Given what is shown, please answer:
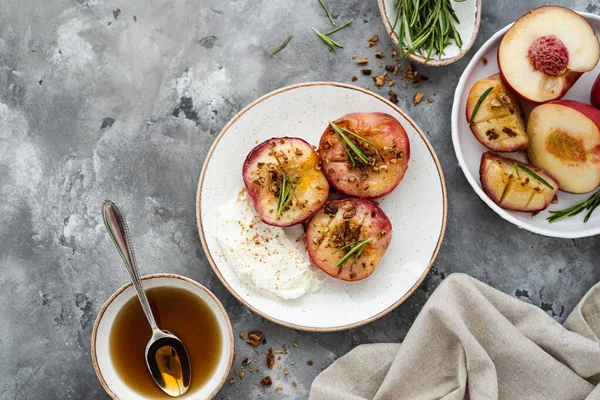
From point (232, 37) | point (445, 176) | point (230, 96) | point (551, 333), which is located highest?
point (232, 37)

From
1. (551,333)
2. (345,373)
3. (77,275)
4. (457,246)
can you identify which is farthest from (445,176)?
(77,275)

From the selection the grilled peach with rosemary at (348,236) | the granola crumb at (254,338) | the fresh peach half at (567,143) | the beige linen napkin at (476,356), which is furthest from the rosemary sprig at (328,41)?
the granola crumb at (254,338)

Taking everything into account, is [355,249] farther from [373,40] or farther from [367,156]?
[373,40]

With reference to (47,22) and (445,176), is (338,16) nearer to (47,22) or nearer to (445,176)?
(445,176)

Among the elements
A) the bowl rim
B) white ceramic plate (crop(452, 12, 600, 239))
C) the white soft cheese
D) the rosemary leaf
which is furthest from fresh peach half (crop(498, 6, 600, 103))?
the bowl rim

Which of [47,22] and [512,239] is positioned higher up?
[47,22]
